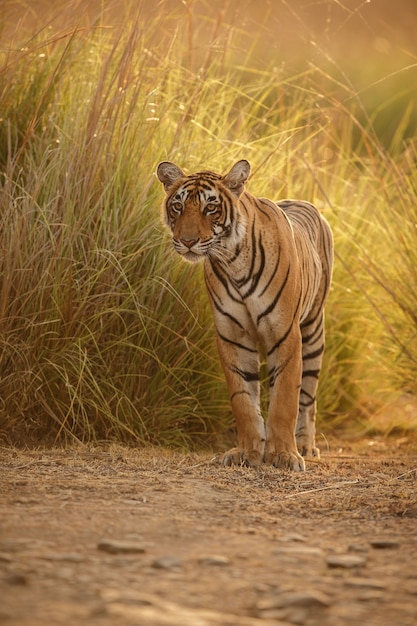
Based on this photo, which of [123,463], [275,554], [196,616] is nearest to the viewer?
[196,616]

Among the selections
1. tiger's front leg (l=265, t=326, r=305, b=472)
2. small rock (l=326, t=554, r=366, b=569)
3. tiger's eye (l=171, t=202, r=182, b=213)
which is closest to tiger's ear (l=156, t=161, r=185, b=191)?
tiger's eye (l=171, t=202, r=182, b=213)

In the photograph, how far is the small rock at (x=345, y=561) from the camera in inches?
103

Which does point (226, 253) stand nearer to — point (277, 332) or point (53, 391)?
point (277, 332)

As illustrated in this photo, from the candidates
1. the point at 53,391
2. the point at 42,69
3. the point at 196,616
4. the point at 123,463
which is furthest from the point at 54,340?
the point at 196,616

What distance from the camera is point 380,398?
20.4 ft

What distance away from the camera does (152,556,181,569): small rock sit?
2.48m

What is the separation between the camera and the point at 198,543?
277 cm

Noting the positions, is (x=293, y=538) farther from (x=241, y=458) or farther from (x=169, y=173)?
(x=169, y=173)

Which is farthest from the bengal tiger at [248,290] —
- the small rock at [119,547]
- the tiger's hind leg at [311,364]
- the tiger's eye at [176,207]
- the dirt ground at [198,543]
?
the small rock at [119,547]

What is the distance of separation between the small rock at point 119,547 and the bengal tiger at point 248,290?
1631 mm

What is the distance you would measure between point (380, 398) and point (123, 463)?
254cm

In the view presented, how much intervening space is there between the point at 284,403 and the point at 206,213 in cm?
83

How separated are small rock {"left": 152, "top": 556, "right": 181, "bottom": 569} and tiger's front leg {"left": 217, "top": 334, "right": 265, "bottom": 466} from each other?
68.3 inches

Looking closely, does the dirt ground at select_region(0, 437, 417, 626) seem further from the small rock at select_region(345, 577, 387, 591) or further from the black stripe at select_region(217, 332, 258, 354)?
the black stripe at select_region(217, 332, 258, 354)
